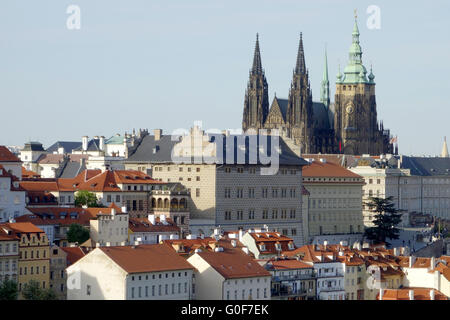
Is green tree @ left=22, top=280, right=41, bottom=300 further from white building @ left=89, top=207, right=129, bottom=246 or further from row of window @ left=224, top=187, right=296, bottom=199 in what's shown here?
row of window @ left=224, top=187, right=296, bottom=199

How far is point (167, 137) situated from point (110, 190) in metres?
14.0

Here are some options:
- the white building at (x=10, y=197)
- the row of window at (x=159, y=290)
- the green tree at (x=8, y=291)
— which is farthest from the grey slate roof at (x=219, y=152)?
Result: the green tree at (x=8, y=291)

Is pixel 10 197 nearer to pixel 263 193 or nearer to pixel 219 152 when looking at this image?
pixel 219 152

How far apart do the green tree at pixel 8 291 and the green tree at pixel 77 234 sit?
18.0 m

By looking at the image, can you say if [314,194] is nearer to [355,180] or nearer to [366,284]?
[355,180]

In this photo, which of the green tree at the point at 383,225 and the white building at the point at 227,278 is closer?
the white building at the point at 227,278

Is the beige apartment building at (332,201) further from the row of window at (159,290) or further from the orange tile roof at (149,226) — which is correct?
the row of window at (159,290)

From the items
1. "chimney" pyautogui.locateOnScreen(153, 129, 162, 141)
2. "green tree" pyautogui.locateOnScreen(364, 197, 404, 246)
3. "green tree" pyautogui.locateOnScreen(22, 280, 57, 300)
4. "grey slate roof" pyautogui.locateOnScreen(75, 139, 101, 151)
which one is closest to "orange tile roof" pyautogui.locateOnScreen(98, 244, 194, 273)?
"green tree" pyautogui.locateOnScreen(22, 280, 57, 300)

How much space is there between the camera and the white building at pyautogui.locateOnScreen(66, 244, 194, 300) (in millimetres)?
82125

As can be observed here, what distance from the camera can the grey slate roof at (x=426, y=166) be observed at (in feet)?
610

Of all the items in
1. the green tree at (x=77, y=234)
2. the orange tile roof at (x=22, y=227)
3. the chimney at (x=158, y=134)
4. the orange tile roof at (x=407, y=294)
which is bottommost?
the orange tile roof at (x=407, y=294)
